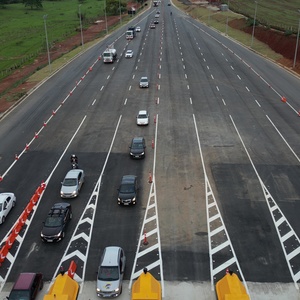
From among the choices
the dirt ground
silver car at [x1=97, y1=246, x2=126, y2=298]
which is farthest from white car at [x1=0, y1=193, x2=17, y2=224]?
the dirt ground

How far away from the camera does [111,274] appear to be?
970 inches

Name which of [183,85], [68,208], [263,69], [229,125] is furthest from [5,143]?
[263,69]

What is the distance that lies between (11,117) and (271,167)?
34.9m

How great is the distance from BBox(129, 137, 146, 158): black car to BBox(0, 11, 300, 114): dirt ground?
2477 centimetres

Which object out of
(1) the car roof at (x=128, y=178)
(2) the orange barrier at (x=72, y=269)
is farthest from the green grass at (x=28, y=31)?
(2) the orange barrier at (x=72, y=269)

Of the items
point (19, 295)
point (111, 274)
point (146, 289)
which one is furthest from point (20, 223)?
point (146, 289)

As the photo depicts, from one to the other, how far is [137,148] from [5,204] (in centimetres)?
1495

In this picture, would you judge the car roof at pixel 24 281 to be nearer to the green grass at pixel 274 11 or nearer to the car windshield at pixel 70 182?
the car windshield at pixel 70 182

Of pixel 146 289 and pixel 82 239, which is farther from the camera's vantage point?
pixel 82 239

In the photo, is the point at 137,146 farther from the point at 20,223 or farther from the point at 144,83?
the point at 144,83

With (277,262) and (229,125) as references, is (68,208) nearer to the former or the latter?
(277,262)

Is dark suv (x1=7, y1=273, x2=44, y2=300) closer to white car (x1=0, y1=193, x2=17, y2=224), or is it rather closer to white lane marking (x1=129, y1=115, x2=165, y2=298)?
white lane marking (x1=129, y1=115, x2=165, y2=298)

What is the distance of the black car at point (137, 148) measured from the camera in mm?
41906

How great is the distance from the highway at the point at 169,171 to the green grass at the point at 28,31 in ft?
94.9
